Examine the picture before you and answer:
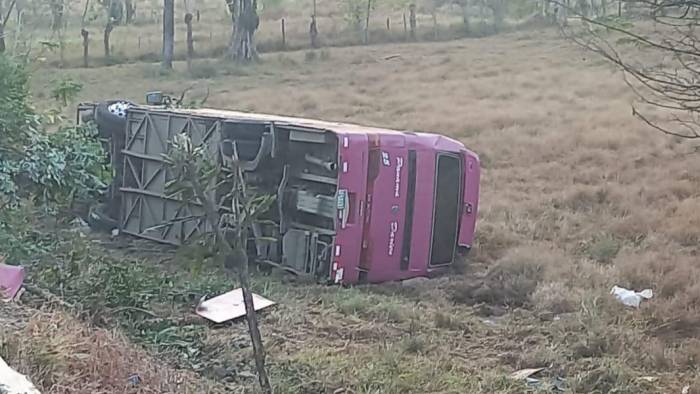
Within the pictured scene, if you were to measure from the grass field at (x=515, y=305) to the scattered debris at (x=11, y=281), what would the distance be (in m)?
0.38

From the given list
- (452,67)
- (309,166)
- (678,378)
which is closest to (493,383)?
(678,378)

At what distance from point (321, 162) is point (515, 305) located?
209 cm

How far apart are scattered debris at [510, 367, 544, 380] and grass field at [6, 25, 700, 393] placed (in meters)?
0.08

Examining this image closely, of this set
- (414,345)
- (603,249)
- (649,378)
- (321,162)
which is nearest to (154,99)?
(321,162)

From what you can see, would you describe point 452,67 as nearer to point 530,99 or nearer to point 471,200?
point 530,99

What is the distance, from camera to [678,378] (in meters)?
6.12

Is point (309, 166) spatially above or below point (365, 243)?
above

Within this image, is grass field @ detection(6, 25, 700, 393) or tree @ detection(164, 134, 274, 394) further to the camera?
grass field @ detection(6, 25, 700, 393)

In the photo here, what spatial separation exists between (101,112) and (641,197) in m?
6.40

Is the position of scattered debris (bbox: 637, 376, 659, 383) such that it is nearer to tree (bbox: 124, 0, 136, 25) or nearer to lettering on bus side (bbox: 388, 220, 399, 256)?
lettering on bus side (bbox: 388, 220, 399, 256)

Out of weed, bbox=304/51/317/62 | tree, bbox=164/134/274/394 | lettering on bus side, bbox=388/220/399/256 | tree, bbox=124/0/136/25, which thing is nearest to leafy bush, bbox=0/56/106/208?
lettering on bus side, bbox=388/220/399/256

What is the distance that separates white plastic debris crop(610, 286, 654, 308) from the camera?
771cm

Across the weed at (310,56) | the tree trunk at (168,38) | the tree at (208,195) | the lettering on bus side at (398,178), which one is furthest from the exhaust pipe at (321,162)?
the weed at (310,56)

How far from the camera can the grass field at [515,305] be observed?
5641 millimetres
